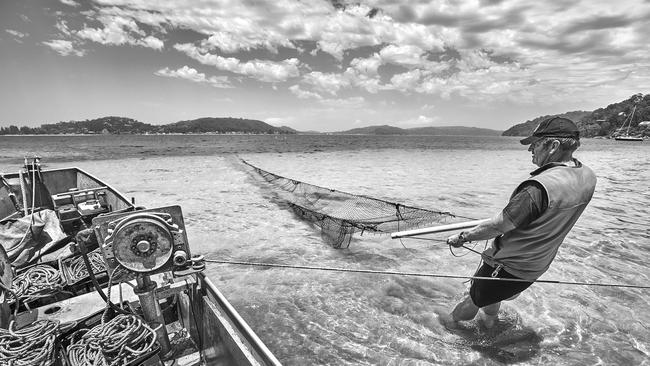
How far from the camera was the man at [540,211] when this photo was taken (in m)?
3.38

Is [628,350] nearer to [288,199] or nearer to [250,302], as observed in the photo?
[250,302]

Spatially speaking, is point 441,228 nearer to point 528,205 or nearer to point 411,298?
point 528,205

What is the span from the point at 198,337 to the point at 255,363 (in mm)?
2012

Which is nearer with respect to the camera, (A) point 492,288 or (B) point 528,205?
(B) point 528,205

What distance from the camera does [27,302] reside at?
15.3ft

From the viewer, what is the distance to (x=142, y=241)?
3.18 m

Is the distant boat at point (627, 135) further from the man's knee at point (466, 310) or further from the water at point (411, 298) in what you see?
the man's knee at point (466, 310)

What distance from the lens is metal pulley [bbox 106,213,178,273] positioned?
3.11m

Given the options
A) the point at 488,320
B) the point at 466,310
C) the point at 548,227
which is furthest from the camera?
the point at 488,320

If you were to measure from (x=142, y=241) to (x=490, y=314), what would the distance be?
5516mm

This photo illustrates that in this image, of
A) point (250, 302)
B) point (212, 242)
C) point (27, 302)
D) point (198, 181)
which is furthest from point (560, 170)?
point (198, 181)

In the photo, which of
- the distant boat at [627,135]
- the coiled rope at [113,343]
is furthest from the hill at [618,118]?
the coiled rope at [113,343]

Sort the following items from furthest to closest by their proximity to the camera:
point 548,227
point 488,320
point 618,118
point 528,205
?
point 618,118 → point 488,320 → point 548,227 → point 528,205

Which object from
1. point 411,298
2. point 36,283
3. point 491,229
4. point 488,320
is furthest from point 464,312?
point 36,283
